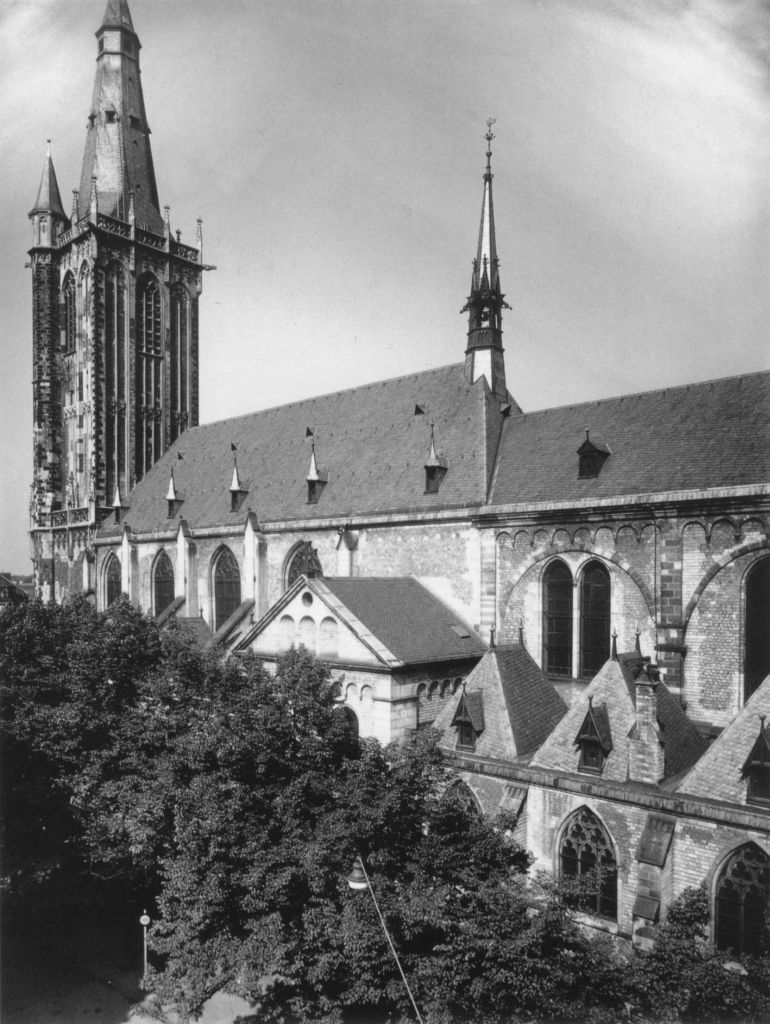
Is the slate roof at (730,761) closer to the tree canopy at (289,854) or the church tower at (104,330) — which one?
the tree canopy at (289,854)

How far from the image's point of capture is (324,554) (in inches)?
1255

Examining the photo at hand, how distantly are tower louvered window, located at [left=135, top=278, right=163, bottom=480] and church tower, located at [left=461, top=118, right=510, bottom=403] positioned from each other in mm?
23365

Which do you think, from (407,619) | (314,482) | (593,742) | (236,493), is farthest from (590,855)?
(236,493)

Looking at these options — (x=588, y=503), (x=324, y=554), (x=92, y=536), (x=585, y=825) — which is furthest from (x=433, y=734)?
(x=92, y=536)

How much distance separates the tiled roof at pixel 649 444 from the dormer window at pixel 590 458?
7.6 inches

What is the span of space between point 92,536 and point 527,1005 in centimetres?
3861

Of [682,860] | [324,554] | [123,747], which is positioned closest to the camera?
[682,860]

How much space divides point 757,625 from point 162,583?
97.5 ft

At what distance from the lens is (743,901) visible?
49.4ft

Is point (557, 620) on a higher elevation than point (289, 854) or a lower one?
higher

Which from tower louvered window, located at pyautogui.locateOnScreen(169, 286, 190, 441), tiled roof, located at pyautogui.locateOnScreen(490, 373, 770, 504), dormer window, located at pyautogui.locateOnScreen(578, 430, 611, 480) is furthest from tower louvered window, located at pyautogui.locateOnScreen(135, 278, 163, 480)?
dormer window, located at pyautogui.locateOnScreen(578, 430, 611, 480)

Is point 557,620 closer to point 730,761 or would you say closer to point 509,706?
point 509,706

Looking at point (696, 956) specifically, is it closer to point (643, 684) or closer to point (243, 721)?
point (643, 684)

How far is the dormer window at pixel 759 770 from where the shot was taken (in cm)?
1529
